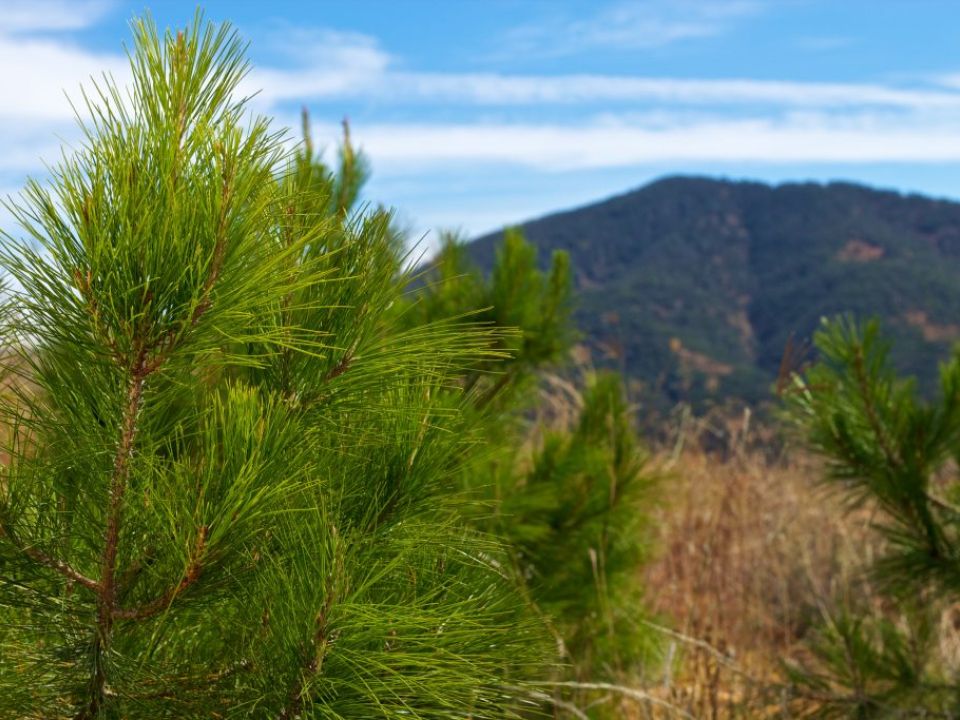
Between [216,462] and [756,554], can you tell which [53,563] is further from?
[756,554]

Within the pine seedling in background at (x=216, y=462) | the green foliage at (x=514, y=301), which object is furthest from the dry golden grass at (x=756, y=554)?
the pine seedling in background at (x=216, y=462)

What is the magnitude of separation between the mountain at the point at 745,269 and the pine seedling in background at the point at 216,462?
2406cm

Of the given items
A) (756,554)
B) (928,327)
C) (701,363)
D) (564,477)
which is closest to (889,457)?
(564,477)

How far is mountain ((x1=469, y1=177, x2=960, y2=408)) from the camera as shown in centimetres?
→ 3544

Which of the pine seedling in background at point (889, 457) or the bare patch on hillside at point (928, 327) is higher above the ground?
the pine seedling in background at point (889, 457)

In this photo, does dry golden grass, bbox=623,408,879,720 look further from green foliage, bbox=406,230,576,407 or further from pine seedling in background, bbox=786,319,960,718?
green foliage, bbox=406,230,576,407

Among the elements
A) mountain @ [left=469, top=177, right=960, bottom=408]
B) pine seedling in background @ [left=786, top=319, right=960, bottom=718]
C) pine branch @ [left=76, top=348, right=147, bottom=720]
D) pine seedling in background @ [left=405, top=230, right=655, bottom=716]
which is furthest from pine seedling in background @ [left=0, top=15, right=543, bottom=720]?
mountain @ [left=469, top=177, right=960, bottom=408]

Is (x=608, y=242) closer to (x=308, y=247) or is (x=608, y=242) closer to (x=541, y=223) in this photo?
(x=541, y=223)

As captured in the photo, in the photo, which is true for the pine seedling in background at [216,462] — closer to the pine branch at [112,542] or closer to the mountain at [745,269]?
the pine branch at [112,542]

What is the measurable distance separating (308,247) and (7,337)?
0.34 meters

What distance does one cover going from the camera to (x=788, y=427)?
7.89 feet

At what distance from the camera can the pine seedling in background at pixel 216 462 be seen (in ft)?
2.91

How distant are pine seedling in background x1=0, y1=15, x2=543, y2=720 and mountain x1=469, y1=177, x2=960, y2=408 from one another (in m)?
24.1

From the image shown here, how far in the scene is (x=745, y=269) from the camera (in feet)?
177
